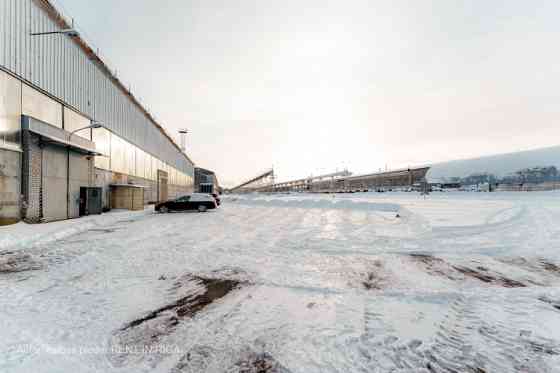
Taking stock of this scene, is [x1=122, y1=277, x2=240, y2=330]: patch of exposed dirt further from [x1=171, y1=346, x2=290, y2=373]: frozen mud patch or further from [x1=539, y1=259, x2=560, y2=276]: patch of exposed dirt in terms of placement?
[x1=539, y1=259, x2=560, y2=276]: patch of exposed dirt

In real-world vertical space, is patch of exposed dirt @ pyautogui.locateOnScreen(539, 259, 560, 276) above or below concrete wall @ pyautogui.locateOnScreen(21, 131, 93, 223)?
below

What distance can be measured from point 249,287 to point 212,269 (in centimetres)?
141

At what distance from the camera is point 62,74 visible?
14.0 meters

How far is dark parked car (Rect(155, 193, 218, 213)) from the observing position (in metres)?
18.7

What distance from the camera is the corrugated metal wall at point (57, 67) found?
10.7m

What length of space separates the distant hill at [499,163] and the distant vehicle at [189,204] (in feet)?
214

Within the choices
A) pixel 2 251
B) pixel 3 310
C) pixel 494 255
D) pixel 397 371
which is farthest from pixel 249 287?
pixel 2 251

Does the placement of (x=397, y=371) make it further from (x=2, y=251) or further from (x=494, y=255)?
(x=2, y=251)

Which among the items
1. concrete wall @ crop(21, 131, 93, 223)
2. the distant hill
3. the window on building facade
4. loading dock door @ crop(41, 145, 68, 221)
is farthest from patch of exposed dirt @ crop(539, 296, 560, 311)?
the distant hill

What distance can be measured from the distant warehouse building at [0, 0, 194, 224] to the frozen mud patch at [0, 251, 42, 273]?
17.9 feet

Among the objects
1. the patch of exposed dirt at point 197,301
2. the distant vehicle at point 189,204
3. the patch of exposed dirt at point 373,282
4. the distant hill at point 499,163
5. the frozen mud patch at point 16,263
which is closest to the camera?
the patch of exposed dirt at point 197,301

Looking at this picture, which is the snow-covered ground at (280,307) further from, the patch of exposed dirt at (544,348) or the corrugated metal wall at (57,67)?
the corrugated metal wall at (57,67)

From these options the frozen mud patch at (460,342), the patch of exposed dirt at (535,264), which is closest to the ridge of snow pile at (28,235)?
the frozen mud patch at (460,342)

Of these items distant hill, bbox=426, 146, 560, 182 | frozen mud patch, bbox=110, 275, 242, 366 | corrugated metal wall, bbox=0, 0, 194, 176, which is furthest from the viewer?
distant hill, bbox=426, 146, 560, 182
